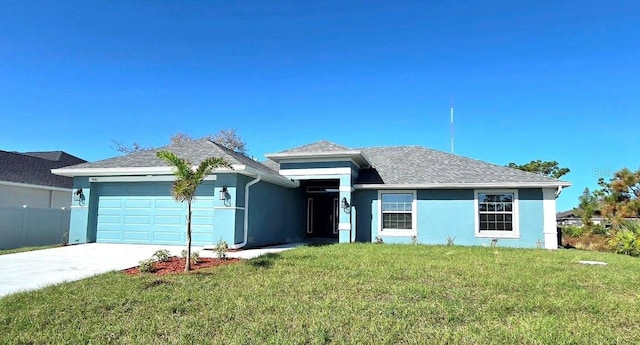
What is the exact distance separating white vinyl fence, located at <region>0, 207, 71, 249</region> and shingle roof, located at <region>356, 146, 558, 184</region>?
1302cm

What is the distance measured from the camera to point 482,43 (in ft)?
48.5

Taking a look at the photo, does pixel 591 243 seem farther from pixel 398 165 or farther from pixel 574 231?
pixel 398 165

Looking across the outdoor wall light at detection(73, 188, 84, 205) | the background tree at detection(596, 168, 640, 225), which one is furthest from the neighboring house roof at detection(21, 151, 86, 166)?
the background tree at detection(596, 168, 640, 225)

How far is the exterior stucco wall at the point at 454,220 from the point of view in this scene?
15.3 meters

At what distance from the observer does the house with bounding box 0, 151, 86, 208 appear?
56.5 feet

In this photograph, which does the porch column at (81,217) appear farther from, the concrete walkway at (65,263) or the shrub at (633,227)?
the shrub at (633,227)

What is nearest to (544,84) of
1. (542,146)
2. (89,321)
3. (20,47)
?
(542,146)

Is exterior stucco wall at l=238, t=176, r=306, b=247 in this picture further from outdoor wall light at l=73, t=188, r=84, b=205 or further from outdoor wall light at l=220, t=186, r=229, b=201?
outdoor wall light at l=73, t=188, r=84, b=205

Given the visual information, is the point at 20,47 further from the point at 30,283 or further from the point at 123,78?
the point at 30,283

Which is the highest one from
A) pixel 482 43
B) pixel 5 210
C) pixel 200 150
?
pixel 482 43

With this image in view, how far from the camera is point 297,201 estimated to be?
18766 mm

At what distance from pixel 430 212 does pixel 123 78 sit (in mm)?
15075

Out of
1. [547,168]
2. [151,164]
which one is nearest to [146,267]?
[151,164]

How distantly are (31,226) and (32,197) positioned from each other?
12.8 feet
